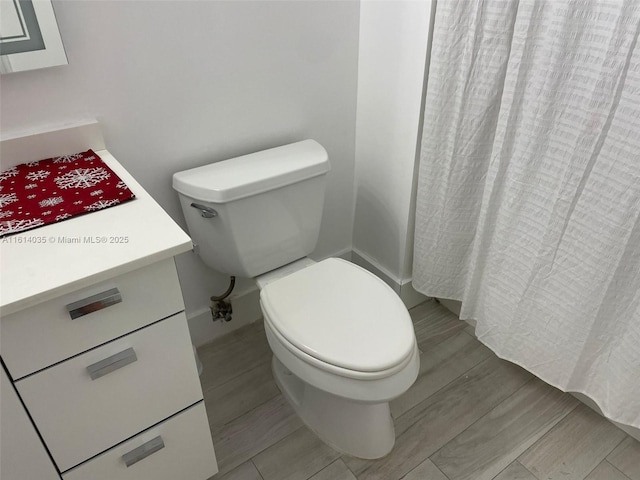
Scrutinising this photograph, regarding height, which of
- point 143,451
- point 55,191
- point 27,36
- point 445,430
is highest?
point 27,36

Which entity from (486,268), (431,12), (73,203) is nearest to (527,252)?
(486,268)

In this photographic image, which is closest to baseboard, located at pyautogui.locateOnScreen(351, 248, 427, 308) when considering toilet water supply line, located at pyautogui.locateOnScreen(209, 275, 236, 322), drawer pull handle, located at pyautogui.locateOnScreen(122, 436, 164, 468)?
toilet water supply line, located at pyautogui.locateOnScreen(209, 275, 236, 322)

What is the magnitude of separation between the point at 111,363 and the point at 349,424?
2.35 ft

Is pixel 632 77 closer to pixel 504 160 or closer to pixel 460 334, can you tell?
pixel 504 160

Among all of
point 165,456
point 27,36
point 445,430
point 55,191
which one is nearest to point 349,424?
point 445,430

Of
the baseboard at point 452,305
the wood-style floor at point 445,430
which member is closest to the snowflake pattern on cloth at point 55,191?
the wood-style floor at point 445,430

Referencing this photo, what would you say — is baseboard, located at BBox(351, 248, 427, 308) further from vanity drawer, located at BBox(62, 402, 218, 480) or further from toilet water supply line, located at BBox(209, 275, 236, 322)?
vanity drawer, located at BBox(62, 402, 218, 480)

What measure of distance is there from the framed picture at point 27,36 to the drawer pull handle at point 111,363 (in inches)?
25.8

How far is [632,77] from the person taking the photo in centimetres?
100

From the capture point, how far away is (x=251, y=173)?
1.34m

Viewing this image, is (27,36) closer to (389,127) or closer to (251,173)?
(251,173)

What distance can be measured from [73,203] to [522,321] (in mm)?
1213

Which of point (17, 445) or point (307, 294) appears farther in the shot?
point (307, 294)

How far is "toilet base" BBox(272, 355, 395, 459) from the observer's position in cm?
137
